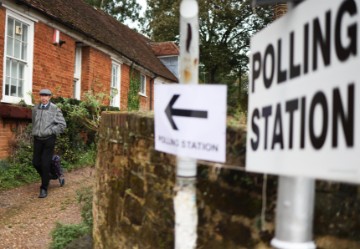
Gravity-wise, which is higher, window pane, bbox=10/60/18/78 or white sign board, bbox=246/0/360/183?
window pane, bbox=10/60/18/78

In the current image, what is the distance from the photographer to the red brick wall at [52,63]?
10.6 meters

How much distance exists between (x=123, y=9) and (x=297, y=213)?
39447mm

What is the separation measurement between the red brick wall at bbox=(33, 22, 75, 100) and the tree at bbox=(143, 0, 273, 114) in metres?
16.9

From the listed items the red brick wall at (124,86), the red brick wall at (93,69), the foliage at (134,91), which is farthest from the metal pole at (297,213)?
the foliage at (134,91)

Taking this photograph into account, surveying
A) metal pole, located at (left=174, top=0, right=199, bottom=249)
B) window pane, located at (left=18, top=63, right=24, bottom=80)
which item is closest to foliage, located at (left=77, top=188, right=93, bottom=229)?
metal pole, located at (left=174, top=0, right=199, bottom=249)

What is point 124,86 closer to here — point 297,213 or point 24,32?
point 24,32

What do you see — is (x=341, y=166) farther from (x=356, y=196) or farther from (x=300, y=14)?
(x=356, y=196)

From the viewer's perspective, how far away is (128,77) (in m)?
17.4

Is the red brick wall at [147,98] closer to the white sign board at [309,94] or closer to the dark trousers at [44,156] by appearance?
the dark trousers at [44,156]

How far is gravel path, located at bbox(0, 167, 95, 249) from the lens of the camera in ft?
17.2

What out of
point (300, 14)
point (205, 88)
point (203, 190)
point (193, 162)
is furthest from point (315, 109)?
point (203, 190)

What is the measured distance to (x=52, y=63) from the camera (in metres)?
11.3

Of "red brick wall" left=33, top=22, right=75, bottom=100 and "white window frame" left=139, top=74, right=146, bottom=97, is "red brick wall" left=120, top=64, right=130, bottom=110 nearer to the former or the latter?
"white window frame" left=139, top=74, right=146, bottom=97

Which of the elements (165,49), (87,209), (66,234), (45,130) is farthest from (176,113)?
(165,49)
